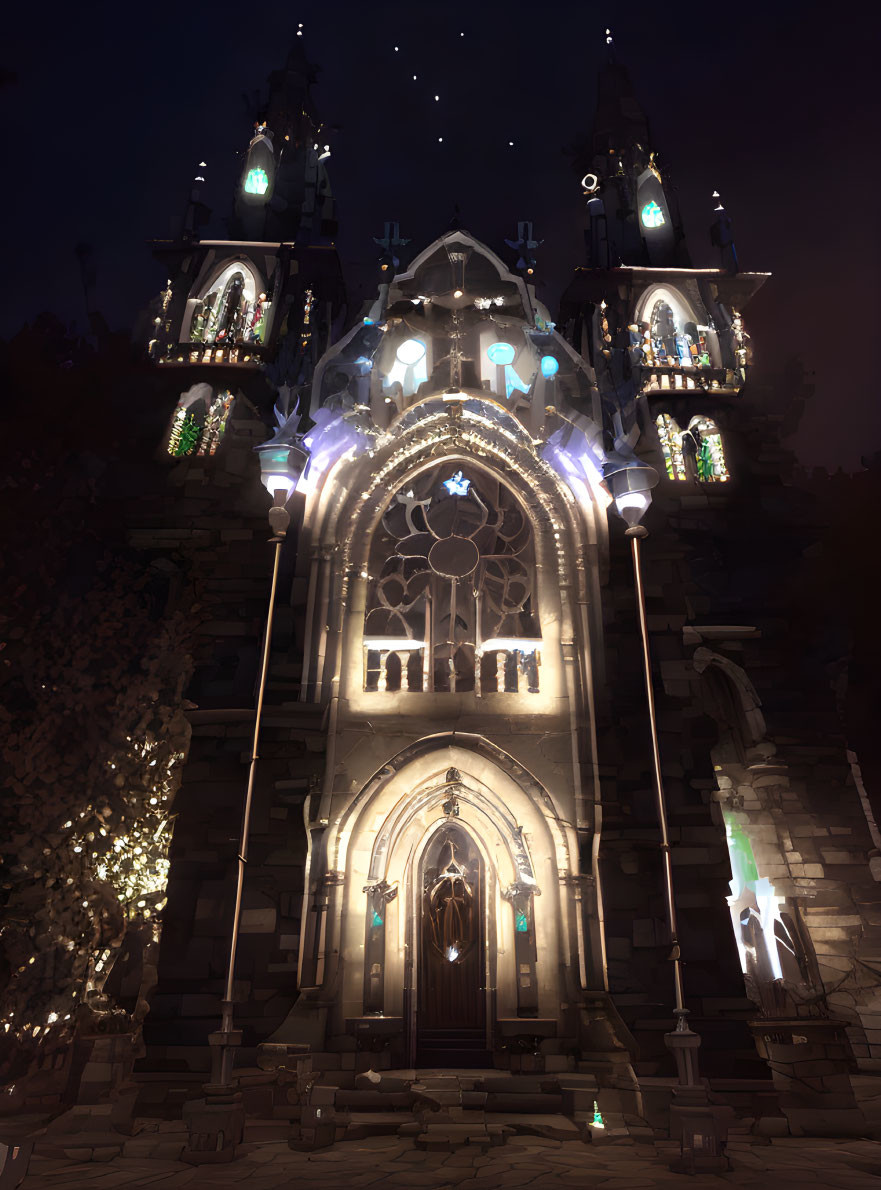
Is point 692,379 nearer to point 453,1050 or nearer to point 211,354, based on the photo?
point 211,354

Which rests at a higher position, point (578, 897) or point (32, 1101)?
point (578, 897)

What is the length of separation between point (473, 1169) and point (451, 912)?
4.32m

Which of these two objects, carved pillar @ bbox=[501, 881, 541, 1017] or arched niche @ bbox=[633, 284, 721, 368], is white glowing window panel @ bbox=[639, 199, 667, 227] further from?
carved pillar @ bbox=[501, 881, 541, 1017]

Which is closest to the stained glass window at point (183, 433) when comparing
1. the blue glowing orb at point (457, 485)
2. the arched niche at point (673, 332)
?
the blue glowing orb at point (457, 485)

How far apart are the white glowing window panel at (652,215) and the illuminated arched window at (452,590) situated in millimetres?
16169

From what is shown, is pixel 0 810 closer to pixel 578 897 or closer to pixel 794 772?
pixel 578 897

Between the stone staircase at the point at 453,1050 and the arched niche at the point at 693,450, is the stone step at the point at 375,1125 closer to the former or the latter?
the stone staircase at the point at 453,1050

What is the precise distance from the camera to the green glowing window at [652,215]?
2464 cm

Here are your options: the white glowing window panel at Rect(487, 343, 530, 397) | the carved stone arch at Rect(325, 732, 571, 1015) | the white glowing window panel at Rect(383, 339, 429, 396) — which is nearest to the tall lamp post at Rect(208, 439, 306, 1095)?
the carved stone arch at Rect(325, 732, 571, 1015)

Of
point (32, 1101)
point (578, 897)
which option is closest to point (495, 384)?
point (578, 897)

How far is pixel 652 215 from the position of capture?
2486cm

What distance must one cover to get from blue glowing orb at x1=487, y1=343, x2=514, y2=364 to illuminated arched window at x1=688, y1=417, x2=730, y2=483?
6.80 m

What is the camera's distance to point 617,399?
42.7ft

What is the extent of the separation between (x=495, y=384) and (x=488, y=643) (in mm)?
5819
